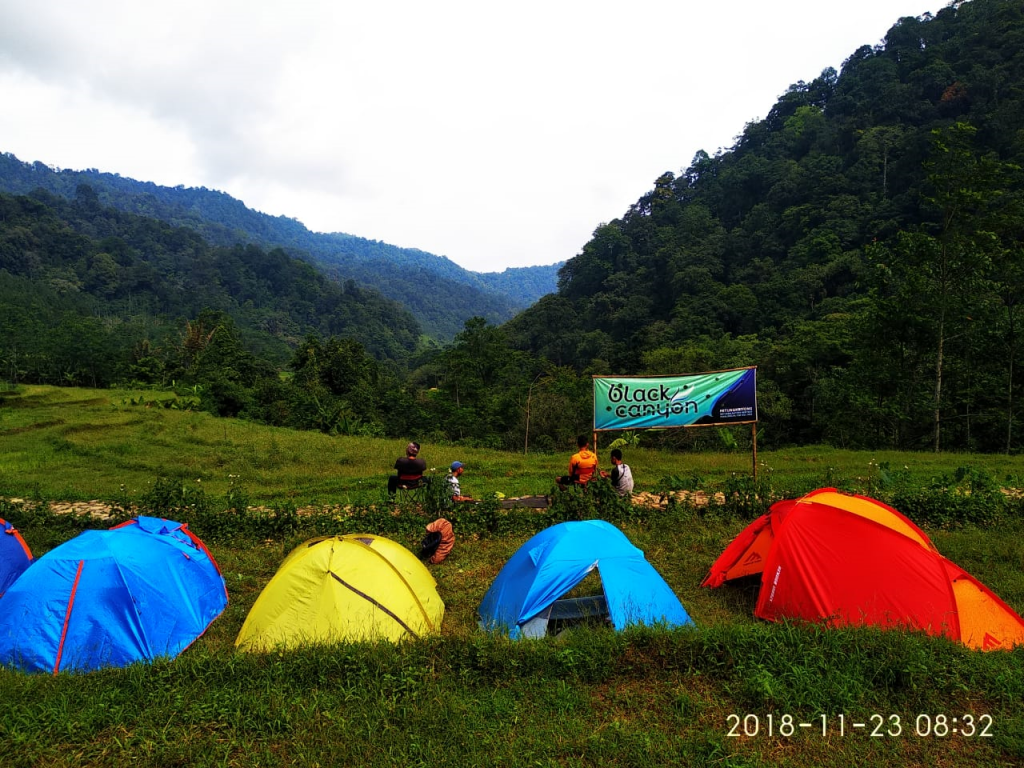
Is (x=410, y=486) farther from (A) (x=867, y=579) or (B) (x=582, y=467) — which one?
(A) (x=867, y=579)

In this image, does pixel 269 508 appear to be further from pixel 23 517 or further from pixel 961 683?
pixel 961 683

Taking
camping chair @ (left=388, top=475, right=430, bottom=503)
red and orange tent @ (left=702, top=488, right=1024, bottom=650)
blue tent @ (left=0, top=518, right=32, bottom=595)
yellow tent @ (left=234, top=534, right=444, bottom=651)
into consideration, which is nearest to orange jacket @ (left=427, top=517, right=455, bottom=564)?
camping chair @ (left=388, top=475, right=430, bottom=503)

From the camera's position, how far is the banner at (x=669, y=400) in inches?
395

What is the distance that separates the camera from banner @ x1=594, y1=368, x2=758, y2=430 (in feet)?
32.9

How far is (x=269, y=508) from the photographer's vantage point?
9703 millimetres

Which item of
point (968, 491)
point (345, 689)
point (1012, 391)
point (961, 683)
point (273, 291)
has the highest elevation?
point (273, 291)

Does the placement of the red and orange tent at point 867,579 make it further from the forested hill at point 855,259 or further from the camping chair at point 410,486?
the forested hill at point 855,259

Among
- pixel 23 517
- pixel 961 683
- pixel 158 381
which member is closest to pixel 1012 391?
pixel 961 683

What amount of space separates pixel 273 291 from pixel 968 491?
98.3 m

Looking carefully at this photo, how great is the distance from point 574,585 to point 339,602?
237 centimetres

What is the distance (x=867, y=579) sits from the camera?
561 cm

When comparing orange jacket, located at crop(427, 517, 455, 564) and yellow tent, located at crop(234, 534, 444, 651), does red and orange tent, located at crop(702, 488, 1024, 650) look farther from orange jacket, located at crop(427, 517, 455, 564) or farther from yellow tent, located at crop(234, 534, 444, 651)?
orange jacket, located at crop(427, 517, 455, 564)

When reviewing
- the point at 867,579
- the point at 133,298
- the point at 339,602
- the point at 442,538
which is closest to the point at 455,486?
the point at 442,538

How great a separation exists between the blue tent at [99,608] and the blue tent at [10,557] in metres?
1.73
